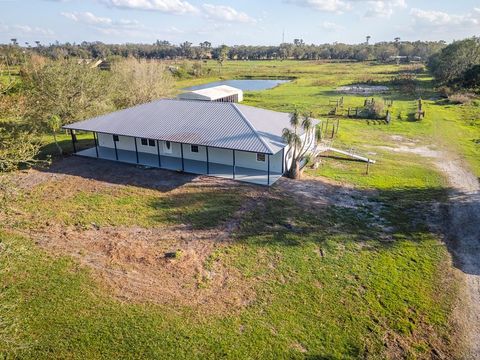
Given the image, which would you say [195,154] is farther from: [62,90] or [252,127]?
[62,90]

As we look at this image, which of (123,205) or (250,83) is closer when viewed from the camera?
(123,205)

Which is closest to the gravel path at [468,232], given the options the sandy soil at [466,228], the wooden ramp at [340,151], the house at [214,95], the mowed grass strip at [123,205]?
the sandy soil at [466,228]

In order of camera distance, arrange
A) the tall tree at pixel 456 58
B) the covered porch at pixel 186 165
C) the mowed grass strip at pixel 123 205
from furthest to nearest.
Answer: the tall tree at pixel 456 58 → the covered porch at pixel 186 165 → the mowed grass strip at pixel 123 205

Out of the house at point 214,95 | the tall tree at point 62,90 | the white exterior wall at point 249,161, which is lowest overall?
the white exterior wall at point 249,161

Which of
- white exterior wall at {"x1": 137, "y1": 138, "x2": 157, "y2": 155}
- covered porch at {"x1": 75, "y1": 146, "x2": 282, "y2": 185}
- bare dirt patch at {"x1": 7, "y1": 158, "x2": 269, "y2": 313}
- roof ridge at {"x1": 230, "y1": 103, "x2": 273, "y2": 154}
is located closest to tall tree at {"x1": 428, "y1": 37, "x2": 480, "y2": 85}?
roof ridge at {"x1": 230, "y1": 103, "x2": 273, "y2": 154}

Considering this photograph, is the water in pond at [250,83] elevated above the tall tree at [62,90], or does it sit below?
below

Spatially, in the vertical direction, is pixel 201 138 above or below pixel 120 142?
above

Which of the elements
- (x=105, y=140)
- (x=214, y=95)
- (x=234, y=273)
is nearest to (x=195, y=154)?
(x=105, y=140)

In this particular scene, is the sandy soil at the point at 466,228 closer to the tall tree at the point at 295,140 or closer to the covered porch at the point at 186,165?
the tall tree at the point at 295,140
